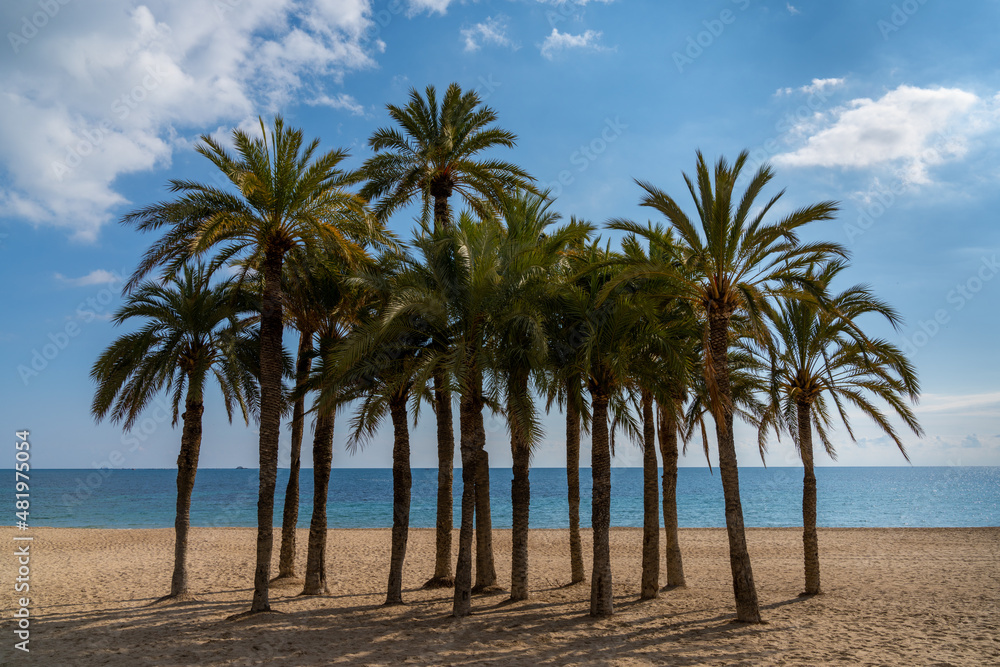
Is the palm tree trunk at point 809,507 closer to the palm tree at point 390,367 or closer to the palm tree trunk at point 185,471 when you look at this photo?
the palm tree at point 390,367

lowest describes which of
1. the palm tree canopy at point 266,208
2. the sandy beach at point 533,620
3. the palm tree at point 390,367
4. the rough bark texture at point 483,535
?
the sandy beach at point 533,620

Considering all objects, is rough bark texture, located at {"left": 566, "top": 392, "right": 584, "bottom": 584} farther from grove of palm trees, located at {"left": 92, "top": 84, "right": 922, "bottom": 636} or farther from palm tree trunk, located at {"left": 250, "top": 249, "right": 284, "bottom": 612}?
palm tree trunk, located at {"left": 250, "top": 249, "right": 284, "bottom": 612}

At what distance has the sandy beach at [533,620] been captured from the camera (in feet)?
33.3

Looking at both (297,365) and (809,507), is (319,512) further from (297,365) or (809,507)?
(809,507)

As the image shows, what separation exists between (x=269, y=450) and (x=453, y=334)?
15.6 feet

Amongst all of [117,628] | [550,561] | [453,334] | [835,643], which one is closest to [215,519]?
[550,561]

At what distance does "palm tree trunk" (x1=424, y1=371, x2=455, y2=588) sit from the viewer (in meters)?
15.9

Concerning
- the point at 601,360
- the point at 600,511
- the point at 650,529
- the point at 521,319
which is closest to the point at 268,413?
the point at 521,319

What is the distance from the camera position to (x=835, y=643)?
10703 millimetres

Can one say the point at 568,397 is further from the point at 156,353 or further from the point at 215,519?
the point at 215,519

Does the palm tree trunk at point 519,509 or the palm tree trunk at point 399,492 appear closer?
the palm tree trunk at point 519,509

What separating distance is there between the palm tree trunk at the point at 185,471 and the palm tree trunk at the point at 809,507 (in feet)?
50.1

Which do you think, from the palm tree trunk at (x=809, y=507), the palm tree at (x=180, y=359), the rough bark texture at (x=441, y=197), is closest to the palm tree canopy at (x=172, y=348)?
the palm tree at (x=180, y=359)

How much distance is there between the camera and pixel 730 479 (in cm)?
1232
